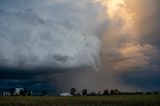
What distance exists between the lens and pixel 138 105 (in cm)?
10062

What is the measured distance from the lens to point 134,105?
100875 mm

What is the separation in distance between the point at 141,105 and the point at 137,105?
1327 millimetres

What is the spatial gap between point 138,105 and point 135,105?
3.41 ft

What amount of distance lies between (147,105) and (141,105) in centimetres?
257

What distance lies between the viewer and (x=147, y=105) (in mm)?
98812

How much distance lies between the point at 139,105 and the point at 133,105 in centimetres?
198

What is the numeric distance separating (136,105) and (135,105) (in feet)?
1.07

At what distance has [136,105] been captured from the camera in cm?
10119

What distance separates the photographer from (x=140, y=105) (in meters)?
101

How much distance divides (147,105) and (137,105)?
344cm

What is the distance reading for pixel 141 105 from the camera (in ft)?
331

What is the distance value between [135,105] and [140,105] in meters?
1.60

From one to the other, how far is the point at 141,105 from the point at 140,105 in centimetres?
32

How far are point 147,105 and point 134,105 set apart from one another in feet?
14.1
